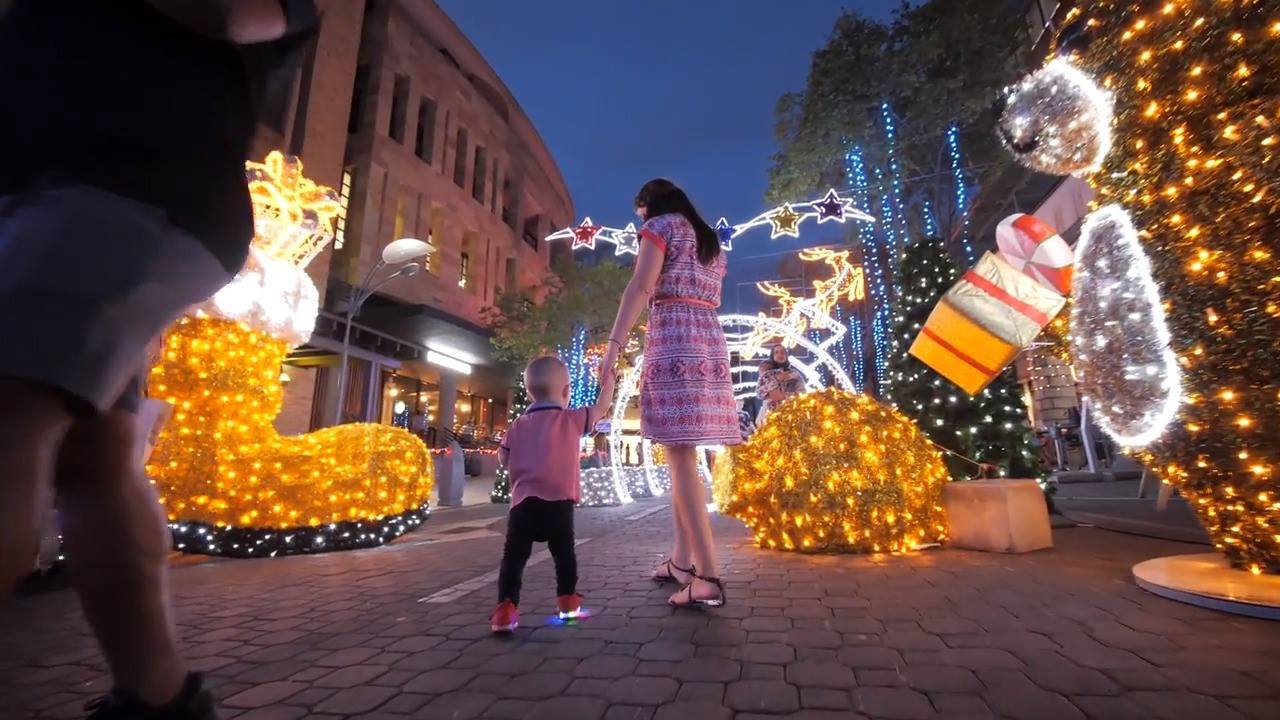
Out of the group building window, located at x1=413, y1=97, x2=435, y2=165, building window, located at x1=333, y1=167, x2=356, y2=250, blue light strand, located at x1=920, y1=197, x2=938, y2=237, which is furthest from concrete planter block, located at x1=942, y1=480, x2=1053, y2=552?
building window, located at x1=413, y1=97, x2=435, y2=165

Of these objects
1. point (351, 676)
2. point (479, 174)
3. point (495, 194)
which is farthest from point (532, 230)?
point (351, 676)

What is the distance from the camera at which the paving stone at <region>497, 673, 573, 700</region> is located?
179 centimetres

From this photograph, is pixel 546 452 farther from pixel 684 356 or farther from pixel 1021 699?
pixel 1021 699

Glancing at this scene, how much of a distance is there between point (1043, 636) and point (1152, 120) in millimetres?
2565

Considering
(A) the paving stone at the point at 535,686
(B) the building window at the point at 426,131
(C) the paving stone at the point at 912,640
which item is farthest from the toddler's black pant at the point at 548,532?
(B) the building window at the point at 426,131

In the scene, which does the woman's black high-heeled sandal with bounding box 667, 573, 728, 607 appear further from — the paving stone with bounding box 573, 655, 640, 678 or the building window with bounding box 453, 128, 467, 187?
the building window with bounding box 453, 128, 467, 187

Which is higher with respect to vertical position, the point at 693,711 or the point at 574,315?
the point at 574,315

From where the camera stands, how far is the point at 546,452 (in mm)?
2803

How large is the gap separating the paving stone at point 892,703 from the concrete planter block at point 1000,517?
10.1 feet

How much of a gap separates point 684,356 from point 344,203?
775 inches

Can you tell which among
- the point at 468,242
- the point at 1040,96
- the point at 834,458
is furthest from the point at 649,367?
the point at 468,242

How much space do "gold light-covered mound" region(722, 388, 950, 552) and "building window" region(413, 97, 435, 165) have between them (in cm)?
2144

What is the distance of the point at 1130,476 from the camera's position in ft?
40.6

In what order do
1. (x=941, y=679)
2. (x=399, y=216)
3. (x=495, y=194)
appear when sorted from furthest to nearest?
(x=495, y=194)
(x=399, y=216)
(x=941, y=679)
